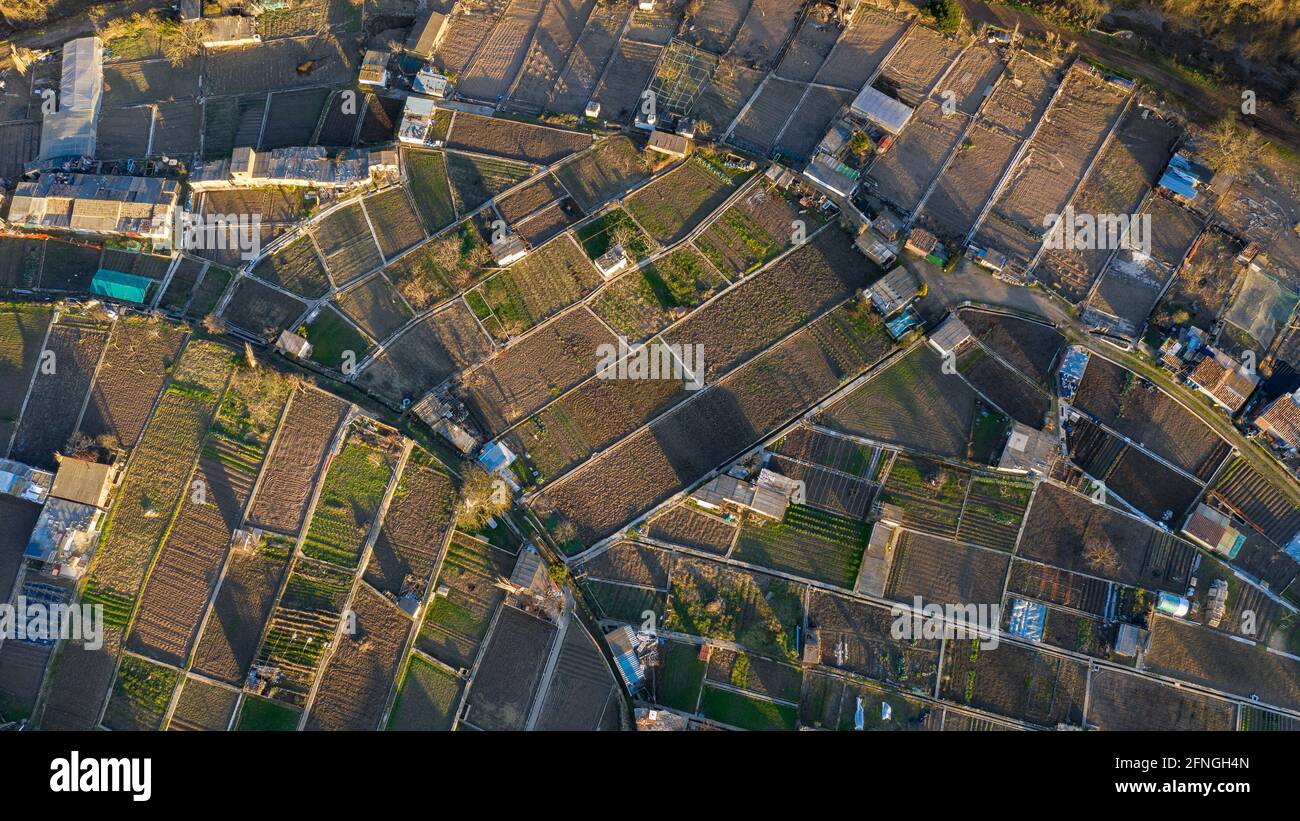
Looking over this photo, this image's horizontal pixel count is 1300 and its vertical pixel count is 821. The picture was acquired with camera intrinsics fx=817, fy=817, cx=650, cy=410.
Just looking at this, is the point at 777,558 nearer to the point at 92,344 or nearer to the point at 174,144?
the point at 92,344

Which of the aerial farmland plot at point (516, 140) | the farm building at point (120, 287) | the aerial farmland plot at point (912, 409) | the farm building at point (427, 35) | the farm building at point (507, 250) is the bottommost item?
the farm building at point (120, 287)

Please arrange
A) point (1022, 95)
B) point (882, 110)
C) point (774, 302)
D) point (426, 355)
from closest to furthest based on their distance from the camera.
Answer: point (426, 355) < point (774, 302) < point (882, 110) < point (1022, 95)

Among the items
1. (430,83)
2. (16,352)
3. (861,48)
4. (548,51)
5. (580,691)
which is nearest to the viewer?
(580,691)

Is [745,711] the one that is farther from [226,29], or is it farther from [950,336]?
[226,29]

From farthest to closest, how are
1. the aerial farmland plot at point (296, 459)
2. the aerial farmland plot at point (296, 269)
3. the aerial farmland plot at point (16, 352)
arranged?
the aerial farmland plot at point (296, 269) < the aerial farmland plot at point (16, 352) < the aerial farmland plot at point (296, 459)

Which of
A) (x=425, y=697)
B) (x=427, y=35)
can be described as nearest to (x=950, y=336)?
(x=425, y=697)

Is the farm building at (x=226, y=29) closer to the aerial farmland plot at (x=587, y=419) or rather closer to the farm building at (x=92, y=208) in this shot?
the farm building at (x=92, y=208)
